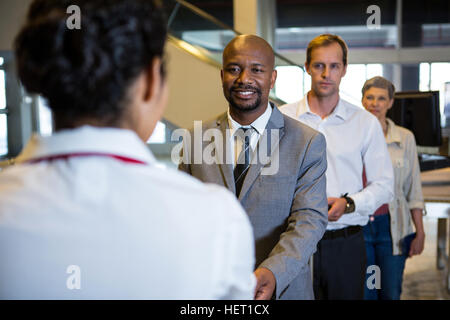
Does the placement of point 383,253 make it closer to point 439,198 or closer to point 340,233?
point 340,233

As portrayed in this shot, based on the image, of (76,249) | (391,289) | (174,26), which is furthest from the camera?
(174,26)

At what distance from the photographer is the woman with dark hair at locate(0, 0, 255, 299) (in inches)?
24.3

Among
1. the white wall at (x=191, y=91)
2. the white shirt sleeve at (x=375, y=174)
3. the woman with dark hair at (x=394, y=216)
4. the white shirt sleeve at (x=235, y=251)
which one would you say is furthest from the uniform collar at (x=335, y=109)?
the white wall at (x=191, y=91)

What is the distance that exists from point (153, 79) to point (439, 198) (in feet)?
10.8

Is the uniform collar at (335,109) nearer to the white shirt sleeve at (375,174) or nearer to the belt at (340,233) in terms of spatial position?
the white shirt sleeve at (375,174)

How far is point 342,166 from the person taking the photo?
2.24m

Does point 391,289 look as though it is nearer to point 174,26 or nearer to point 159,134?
point 174,26

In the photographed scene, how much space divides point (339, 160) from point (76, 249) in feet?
5.84

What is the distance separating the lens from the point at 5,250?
0.62 m

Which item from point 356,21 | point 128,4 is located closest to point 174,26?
point 128,4

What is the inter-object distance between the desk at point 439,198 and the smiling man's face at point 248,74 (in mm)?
2256

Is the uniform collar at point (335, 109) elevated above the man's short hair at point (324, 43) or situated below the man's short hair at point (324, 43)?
below

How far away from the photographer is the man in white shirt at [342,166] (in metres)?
2.21

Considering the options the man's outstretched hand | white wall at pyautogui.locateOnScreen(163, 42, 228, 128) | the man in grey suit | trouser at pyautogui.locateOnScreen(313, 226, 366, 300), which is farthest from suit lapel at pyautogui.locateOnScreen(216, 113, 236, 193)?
white wall at pyautogui.locateOnScreen(163, 42, 228, 128)
